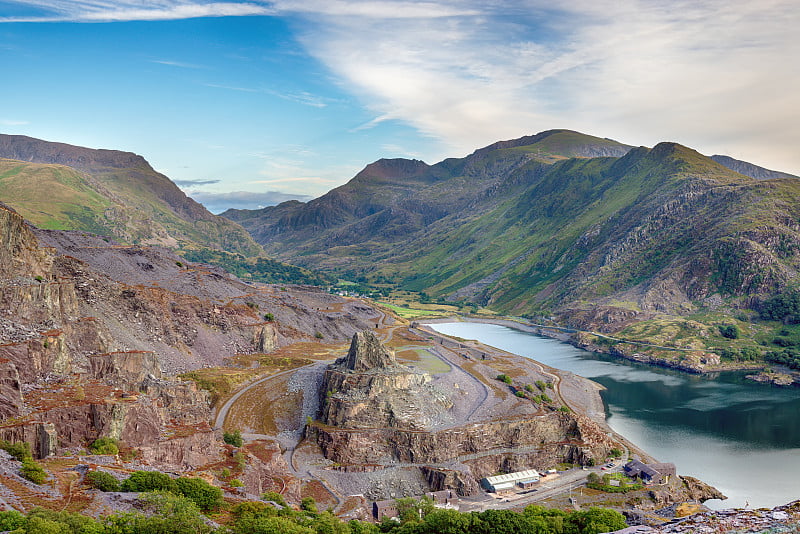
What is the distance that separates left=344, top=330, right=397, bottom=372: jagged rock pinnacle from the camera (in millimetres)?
103000

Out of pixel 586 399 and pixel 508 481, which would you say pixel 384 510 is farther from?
pixel 586 399

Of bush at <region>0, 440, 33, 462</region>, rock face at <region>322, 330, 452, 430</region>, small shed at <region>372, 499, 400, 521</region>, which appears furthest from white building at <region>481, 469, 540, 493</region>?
bush at <region>0, 440, 33, 462</region>

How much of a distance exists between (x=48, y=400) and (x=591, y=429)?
80.5 metres

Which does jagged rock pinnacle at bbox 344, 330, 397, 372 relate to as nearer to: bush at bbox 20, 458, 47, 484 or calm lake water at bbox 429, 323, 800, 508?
calm lake water at bbox 429, 323, 800, 508

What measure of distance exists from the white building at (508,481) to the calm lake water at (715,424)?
966 inches

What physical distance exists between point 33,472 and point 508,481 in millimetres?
59993

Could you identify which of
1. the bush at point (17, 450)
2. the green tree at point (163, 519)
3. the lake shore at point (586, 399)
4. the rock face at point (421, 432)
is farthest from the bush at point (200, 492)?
the lake shore at point (586, 399)

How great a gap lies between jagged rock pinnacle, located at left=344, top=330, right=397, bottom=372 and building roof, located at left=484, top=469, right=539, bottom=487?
25.1 m

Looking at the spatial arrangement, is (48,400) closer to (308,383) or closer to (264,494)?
(264,494)

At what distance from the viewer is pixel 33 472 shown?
170 ft

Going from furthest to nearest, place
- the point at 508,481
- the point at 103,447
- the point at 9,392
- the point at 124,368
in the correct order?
1. the point at 508,481
2. the point at 124,368
3. the point at 103,447
4. the point at 9,392

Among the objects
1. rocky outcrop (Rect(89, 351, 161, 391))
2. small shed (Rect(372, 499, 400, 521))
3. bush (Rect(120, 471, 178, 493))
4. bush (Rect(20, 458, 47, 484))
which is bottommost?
small shed (Rect(372, 499, 400, 521))

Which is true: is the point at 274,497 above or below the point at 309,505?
above

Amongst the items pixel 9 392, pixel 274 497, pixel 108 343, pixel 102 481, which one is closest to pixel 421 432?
pixel 274 497
